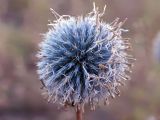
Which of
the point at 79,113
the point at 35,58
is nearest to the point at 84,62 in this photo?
the point at 79,113

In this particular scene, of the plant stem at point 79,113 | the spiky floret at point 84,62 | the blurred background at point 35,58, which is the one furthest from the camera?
the blurred background at point 35,58

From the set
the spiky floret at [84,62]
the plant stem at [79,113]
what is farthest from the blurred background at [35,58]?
the plant stem at [79,113]

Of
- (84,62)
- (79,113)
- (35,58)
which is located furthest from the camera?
(35,58)

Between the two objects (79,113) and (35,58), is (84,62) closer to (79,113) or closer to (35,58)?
(79,113)

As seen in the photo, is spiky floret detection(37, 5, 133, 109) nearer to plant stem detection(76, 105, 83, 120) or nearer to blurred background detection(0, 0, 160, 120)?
plant stem detection(76, 105, 83, 120)

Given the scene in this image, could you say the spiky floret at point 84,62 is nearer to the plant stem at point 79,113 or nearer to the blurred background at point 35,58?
the plant stem at point 79,113

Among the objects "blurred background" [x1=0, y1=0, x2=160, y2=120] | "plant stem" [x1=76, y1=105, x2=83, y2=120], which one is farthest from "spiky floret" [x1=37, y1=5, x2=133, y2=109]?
"blurred background" [x1=0, y1=0, x2=160, y2=120]
